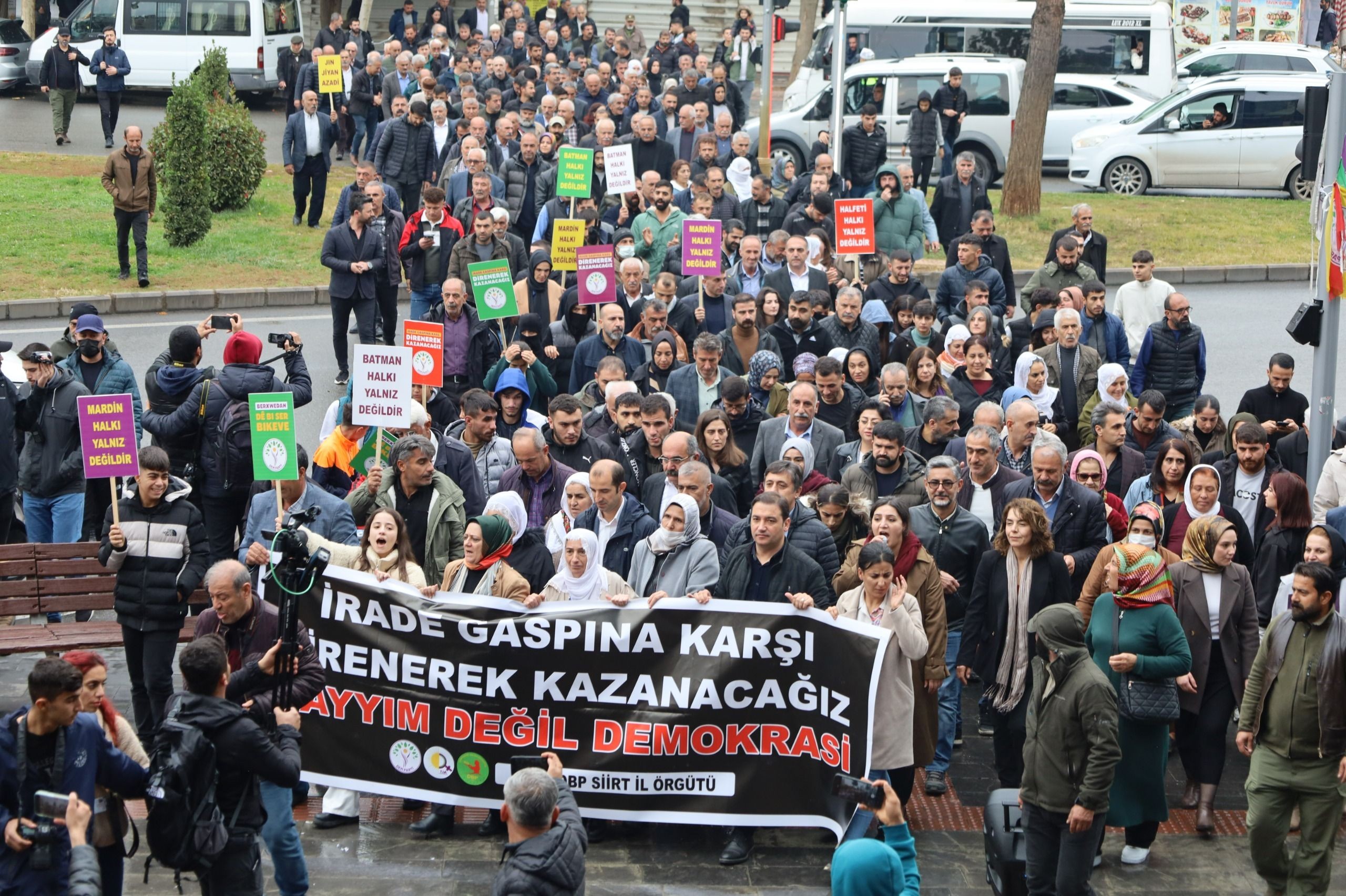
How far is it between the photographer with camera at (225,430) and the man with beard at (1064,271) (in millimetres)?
6955

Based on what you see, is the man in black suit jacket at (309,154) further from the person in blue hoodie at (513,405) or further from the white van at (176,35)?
the person in blue hoodie at (513,405)

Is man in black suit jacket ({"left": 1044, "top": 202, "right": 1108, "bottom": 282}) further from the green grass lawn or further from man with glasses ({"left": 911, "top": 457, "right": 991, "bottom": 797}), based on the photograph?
man with glasses ({"left": 911, "top": 457, "right": 991, "bottom": 797})

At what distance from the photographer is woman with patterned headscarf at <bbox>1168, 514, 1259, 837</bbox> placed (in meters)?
8.83

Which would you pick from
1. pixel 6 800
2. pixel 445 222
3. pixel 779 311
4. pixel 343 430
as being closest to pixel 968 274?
pixel 779 311

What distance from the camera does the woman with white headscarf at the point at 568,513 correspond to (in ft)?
30.8

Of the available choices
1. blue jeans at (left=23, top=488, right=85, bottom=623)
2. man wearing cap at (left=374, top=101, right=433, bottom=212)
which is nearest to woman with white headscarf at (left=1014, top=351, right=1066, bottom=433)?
blue jeans at (left=23, top=488, right=85, bottom=623)

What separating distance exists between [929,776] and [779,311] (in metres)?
5.59

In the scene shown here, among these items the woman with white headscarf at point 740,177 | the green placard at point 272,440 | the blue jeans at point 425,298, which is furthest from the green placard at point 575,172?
the green placard at point 272,440

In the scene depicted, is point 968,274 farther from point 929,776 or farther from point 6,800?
point 6,800

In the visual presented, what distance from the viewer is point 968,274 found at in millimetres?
15031

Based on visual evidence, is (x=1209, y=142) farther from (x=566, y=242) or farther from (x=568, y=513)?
(x=568, y=513)

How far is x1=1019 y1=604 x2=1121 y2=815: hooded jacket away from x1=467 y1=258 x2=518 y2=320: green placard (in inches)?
272

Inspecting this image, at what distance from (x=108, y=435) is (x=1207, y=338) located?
13.2 meters

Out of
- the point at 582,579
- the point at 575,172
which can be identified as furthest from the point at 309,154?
the point at 582,579
